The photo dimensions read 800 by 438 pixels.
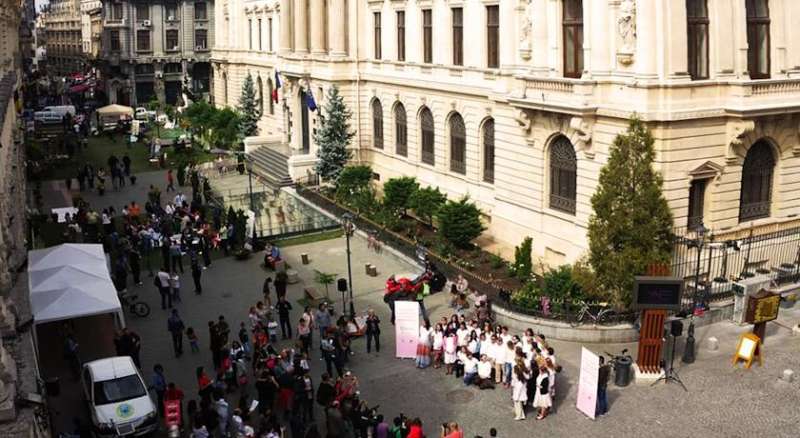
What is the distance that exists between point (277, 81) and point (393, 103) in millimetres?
14649

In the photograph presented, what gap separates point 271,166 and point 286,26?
10030 millimetres

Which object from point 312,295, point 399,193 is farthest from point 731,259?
point 399,193

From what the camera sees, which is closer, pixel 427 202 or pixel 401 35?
pixel 427 202

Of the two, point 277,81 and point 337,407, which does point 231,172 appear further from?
point 337,407

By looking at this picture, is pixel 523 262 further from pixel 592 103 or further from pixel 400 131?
pixel 400 131

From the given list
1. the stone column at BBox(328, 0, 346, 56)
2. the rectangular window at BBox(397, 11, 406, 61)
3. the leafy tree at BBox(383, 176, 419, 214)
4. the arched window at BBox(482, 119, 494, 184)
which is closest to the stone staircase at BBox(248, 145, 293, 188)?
the stone column at BBox(328, 0, 346, 56)

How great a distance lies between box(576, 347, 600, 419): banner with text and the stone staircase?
32018 mm

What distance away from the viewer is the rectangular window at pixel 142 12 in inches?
3799

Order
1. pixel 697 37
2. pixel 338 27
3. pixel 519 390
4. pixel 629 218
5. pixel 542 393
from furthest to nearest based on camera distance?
pixel 338 27 → pixel 697 37 → pixel 629 218 → pixel 542 393 → pixel 519 390

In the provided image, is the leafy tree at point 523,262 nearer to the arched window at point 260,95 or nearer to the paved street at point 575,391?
the paved street at point 575,391

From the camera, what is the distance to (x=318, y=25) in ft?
171

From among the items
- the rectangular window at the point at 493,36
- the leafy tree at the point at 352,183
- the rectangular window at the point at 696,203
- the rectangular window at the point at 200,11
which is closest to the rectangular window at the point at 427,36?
the rectangular window at the point at 493,36

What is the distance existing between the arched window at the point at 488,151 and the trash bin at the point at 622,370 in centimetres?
1667

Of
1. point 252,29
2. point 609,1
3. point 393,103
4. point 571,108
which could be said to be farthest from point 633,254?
point 252,29
